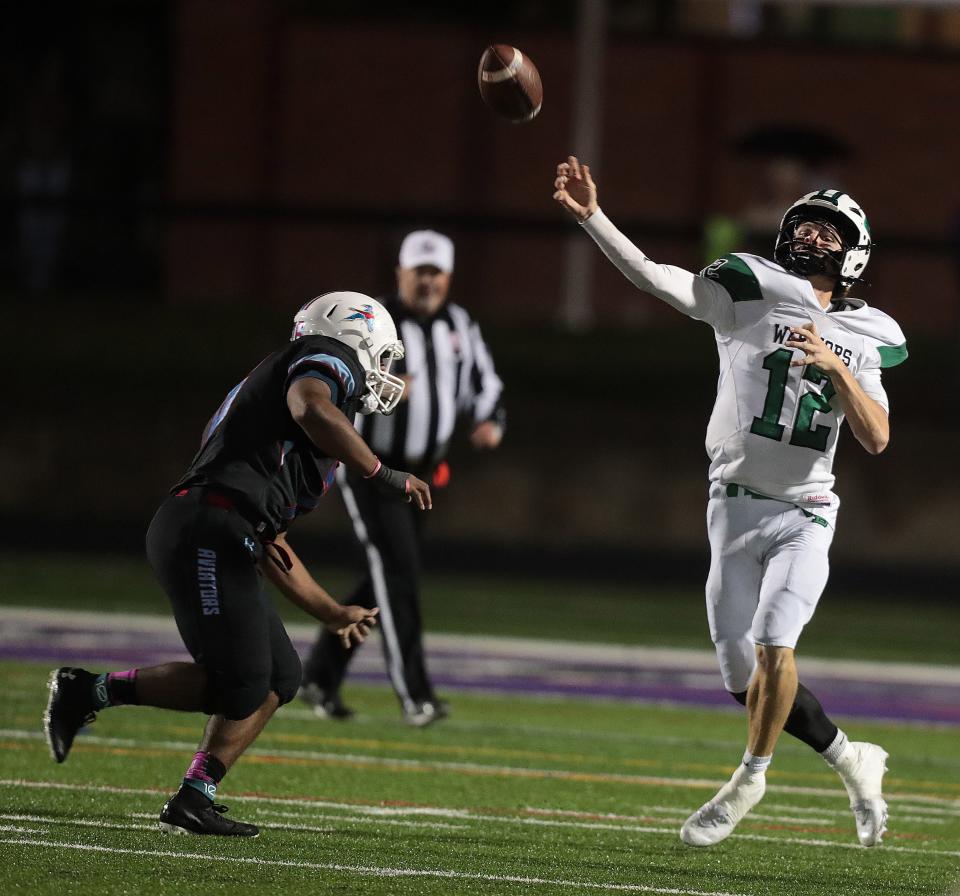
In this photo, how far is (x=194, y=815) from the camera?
5691mm

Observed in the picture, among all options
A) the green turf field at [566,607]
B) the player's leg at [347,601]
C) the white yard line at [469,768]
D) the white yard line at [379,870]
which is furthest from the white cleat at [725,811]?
the green turf field at [566,607]

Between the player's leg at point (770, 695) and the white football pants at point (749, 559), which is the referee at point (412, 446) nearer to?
the white football pants at point (749, 559)

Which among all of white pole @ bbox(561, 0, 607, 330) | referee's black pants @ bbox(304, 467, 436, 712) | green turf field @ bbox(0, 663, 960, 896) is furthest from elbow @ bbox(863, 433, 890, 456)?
white pole @ bbox(561, 0, 607, 330)

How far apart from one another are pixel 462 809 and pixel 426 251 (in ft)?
9.21

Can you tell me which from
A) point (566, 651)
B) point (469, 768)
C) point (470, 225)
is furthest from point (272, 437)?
point (470, 225)

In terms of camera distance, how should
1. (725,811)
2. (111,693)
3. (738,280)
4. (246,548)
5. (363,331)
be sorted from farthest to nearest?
(738,280) < (725,811) < (363,331) < (111,693) < (246,548)

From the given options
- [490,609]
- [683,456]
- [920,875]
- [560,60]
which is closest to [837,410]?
[920,875]

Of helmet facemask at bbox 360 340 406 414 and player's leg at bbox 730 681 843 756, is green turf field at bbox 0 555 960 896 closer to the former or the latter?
player's leg at bbox 730 681 843 756

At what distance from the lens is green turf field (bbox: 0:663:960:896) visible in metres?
5.38

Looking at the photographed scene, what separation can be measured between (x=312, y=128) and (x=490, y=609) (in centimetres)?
962

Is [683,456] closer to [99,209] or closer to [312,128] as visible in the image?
[99,209]

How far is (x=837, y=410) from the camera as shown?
6.23 meters

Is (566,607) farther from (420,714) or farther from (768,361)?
(768,361)

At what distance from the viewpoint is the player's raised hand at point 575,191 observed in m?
6.12
